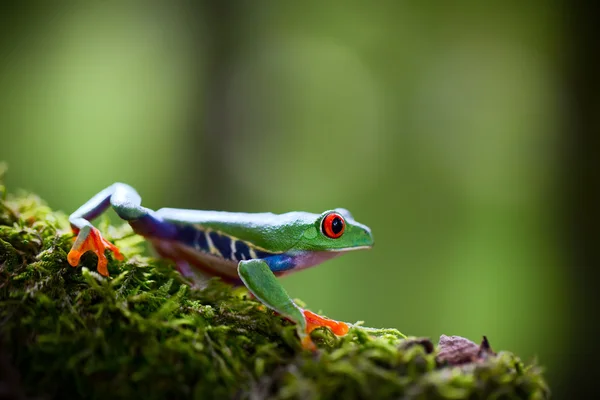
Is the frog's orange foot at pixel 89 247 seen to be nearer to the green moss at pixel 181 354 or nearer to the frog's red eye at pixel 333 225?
the green moss at pixel 181 354

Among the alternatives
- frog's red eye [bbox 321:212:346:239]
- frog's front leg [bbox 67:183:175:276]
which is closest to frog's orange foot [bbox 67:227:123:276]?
frog's front leg [bbox 67:183:175:276]

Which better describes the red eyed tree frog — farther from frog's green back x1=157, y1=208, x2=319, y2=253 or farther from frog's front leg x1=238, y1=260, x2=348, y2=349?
frog's front leg x1=238, y1=260, x2=348, y2=349

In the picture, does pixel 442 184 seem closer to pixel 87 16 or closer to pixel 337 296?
pixel 337 296

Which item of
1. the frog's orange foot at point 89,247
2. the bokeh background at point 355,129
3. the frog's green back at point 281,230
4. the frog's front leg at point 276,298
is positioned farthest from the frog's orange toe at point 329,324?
the bokeh background at point 355,129

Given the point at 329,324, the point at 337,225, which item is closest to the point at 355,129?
the point at 337,225

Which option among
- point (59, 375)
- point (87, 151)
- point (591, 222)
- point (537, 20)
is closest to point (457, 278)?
point (591, 222)
